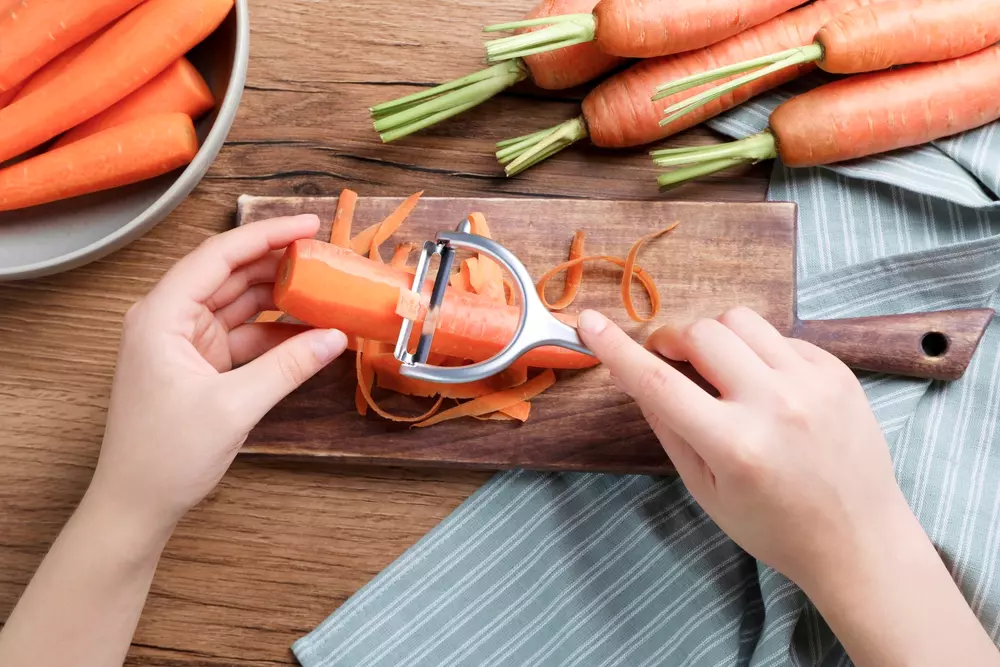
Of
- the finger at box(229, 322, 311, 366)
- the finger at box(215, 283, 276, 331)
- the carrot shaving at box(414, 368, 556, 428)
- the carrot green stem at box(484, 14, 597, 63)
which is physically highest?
the carrot green stem at box(484, 14, 597, 63)

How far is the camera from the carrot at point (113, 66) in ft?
3.79

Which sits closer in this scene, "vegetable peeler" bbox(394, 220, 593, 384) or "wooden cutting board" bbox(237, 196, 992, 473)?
"vegetable peeler" bbox(394, 220, 593, 384)

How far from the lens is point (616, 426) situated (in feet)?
3.94

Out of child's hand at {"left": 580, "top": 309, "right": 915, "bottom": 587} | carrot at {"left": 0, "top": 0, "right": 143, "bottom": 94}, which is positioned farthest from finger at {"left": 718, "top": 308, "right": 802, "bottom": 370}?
carrot at {"left": 0, "top": 0, "right": 143, "bottom": 94}

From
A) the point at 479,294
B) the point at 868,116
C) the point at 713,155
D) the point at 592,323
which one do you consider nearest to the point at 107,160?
the point at 479,294

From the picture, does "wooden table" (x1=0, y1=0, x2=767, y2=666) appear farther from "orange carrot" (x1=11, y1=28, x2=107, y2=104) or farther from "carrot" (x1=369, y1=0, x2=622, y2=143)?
"orange carrot" (x1=11, y1=28, x2=107, y2=104)

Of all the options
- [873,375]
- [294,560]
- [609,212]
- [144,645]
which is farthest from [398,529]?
[873,375]

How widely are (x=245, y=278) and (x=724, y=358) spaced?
67 cm

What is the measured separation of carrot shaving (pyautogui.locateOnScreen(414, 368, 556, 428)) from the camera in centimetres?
117

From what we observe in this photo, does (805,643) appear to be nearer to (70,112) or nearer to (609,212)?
(609,212)

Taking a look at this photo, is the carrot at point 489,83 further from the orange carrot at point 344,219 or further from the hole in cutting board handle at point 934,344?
the hole in cutting board handle at point 934,344

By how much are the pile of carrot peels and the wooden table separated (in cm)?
11

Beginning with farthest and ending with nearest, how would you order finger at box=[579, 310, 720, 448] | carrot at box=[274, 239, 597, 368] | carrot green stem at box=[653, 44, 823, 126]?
1. carrot green stem at box=[653, 44, 823, 126]
2. carrot at box=[274, 239, 597, 368]
3. finger at box=[579, 310, 720, 448]

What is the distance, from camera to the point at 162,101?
121 cm
